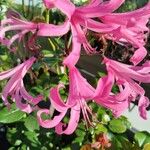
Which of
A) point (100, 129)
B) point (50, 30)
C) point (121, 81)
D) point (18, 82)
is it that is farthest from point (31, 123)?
point (50, 30)

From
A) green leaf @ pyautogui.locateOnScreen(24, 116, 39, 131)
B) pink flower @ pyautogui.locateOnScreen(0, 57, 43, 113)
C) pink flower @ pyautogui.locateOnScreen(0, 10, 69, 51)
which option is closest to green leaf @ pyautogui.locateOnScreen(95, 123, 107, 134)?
green leaf @ pyautogui.locateOnScreen(24, 116, 39, 131)

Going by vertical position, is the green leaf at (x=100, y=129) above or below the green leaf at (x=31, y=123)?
below

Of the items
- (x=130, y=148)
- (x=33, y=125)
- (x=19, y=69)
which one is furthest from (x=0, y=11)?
(x=19, y=69)

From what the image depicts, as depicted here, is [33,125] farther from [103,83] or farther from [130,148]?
[103,83]

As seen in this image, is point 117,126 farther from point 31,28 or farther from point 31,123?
point 31,28

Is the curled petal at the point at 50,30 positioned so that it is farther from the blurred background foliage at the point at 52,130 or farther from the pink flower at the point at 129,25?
the blurred background foliage at the point at 52,130

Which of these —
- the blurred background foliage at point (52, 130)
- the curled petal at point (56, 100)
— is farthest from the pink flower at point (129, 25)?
the blurred background foliage at point (52, 130)

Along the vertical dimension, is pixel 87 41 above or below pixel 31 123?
above
